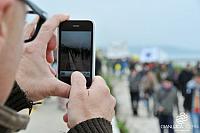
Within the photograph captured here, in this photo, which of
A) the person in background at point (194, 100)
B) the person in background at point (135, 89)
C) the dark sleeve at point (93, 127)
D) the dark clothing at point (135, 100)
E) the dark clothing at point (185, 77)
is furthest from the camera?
the person in background at point (135, 89)

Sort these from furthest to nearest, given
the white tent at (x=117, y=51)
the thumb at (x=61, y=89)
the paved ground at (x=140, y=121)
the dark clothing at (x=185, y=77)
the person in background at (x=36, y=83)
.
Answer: the white tent at (x=117, y=51) → the dark clothing at (x=185, y=77) → the paved ground at (x=140, y=121) → the thumb at (x=61, y=89) → the person in background at (x=36, y=83)

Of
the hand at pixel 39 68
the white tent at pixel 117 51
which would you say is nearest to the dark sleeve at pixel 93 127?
the hand at pixel 39 68

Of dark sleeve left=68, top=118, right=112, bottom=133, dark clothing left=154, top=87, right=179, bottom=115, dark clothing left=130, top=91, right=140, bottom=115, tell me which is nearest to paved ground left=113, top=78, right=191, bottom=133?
dark clothing left=130, top=91, right=140, bottom=115

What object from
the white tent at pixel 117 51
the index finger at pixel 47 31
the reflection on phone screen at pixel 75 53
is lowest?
the white tent at pixel 117 51

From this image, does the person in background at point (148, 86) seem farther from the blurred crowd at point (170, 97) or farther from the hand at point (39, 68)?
the hand at point (39, 68)

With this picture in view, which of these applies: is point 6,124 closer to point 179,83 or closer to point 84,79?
point 84,79

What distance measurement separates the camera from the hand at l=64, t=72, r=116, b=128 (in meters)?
1.31

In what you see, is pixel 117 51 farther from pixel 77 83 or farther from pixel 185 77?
pixel 77 83

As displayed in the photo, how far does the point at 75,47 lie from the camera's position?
1.54 m

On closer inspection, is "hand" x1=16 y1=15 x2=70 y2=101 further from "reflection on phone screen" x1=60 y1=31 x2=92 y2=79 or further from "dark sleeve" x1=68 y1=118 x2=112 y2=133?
"dark sleeve" x1=68 y1=118 x2=112 y2=133

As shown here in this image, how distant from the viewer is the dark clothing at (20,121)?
1.00 m

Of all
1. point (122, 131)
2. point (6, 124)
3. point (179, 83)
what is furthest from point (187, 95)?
point (6, 124)

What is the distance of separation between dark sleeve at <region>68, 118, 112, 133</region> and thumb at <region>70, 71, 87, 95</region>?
0.34 feet

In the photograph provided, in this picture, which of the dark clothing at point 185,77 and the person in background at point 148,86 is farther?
the person in background at point 148,86
